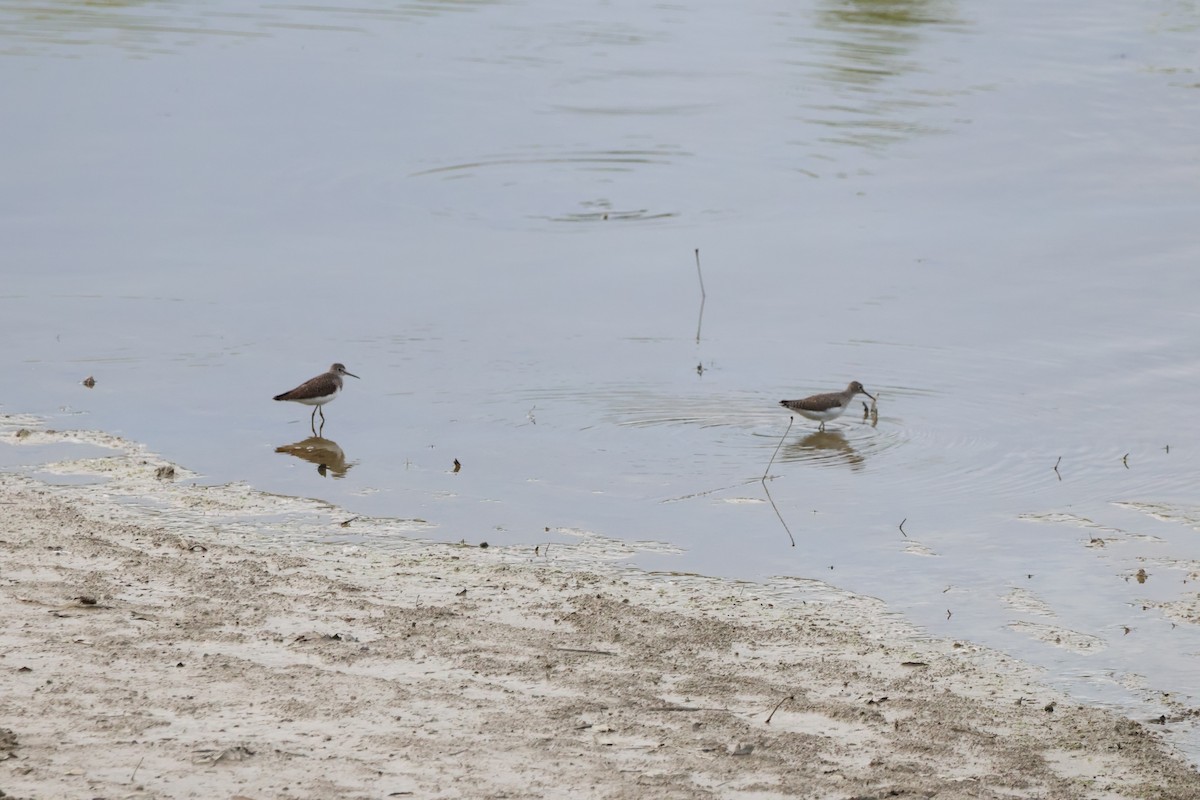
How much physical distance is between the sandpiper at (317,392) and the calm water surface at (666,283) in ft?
0.62

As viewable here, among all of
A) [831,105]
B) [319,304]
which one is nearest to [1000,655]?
[319,304]

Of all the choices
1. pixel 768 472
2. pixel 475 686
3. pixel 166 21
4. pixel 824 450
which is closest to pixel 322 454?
pixel 768 472

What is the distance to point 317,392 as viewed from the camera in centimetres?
1047

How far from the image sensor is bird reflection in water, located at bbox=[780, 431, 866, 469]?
10.4 metres

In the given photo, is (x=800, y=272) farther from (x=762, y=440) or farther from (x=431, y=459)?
(x=431, y=459)

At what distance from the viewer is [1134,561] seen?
26.9 ft

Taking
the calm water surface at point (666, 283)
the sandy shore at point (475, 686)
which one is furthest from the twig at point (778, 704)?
the calm water surface at point (666, 283)

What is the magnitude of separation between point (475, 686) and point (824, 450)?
16.3 ft

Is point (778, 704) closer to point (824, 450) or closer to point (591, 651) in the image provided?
point (591, 651)

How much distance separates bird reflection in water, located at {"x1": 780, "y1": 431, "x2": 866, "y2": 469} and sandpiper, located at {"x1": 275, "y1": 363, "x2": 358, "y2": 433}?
122 inches

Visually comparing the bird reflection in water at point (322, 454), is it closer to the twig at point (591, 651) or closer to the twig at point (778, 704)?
the twig at point (591, 651)

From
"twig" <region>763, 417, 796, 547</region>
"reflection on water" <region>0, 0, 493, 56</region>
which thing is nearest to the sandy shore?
"twig" <region>763, 417, 796, 547</region>

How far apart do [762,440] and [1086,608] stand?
339cm

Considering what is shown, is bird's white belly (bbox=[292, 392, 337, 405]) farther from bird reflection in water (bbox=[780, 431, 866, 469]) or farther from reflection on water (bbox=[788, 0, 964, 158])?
reflection on water (bbox=[788, 0, 964, 158])
